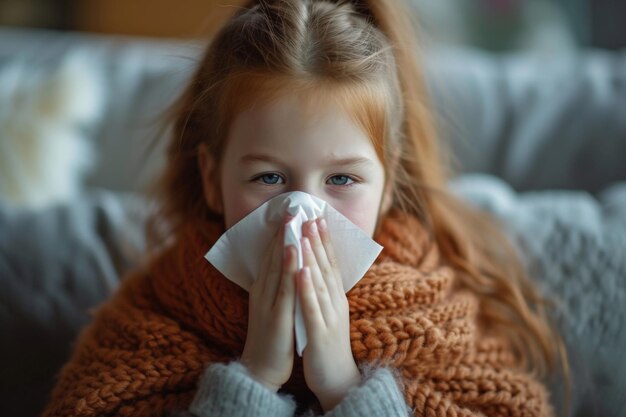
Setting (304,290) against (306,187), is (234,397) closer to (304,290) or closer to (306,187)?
(304,290)

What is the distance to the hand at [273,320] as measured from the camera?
78cm

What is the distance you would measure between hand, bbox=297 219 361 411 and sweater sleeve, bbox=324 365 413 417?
3 cm

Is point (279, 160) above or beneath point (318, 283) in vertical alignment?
above

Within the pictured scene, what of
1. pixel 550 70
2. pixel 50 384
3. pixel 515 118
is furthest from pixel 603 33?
pixel 50 384

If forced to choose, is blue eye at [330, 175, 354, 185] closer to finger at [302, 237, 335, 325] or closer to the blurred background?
finger at [302, 237, 335, 325]

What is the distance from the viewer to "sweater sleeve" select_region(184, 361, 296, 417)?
2.50ft

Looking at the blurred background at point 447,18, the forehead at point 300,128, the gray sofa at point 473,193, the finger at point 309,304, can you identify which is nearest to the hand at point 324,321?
the finger at point 309,304

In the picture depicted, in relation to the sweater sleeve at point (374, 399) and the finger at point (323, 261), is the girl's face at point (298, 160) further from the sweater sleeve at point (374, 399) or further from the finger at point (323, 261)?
the sweater sleeve at point (374, 399)

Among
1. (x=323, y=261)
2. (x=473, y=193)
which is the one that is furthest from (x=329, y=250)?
(x=473, y=193)

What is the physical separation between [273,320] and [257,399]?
0.10m

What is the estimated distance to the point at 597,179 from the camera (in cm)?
136

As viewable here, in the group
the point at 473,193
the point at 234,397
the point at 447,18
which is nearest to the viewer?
the point at 234,397

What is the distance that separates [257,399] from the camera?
0.77m

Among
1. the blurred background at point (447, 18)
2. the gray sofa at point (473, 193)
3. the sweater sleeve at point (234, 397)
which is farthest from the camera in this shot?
the blurred background at point (447, 18)
